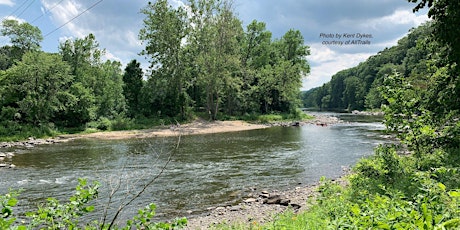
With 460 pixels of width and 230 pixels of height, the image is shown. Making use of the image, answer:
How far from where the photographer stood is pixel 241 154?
21016 mm

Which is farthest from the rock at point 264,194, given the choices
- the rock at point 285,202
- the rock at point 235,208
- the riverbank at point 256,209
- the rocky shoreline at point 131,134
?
the rocky shoreline at point 131,134

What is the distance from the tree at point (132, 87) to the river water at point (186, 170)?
1910 cm

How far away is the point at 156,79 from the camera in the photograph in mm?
44406

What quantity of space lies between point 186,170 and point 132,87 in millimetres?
31415

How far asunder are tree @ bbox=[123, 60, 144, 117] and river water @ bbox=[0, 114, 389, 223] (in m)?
19.1

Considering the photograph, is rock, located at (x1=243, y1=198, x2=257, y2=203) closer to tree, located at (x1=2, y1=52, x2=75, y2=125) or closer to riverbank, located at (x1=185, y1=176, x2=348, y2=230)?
riverbank, located at (x1=185, y1=176, x2=348, y2=230)

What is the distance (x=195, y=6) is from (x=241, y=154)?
30.8 m

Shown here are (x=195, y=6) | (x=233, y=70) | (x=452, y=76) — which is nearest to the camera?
(x=452, y=76)

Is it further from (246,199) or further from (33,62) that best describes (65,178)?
(33,62)

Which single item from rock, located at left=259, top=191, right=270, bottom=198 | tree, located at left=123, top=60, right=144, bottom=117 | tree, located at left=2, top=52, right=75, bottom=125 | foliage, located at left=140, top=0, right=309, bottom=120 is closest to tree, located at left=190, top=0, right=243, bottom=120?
foliage, located at left=140, top=0, right=309, bottom=120

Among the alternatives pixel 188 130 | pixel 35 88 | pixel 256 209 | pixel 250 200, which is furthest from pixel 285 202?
pixel 35 88

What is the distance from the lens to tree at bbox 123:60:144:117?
1758 inches

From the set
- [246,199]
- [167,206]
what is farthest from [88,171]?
[246,199]

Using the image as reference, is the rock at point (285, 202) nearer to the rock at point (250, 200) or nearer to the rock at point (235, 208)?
the rock at point (250, 200)
